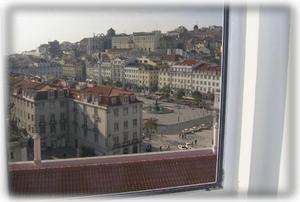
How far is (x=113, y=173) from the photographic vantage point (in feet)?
4.93

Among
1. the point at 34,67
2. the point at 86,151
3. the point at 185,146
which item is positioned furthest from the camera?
the point at 185,146

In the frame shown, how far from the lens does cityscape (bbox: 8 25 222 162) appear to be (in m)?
1.33

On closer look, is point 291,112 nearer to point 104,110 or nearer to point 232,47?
point 232,47

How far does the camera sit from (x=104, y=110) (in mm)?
1432

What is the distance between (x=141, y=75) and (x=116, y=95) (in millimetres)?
118

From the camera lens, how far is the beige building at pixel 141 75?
4.75 feet

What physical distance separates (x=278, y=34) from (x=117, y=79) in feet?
1.98

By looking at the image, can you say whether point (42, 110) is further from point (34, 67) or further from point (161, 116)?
point (161, 116)

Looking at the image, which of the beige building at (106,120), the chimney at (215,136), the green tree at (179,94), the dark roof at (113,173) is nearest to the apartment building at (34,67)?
the beige building at (106,120)

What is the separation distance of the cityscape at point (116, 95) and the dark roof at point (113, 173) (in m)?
0.04

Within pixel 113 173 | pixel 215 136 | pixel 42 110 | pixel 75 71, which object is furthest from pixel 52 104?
pixel 215 136

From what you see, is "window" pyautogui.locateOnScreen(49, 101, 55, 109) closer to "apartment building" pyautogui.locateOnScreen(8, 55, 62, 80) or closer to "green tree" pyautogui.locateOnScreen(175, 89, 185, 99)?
"apartment building" pyautogui.locateOnScreen(8, 55, 62, 80)

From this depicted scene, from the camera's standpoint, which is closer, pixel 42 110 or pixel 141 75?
pixel 42 110

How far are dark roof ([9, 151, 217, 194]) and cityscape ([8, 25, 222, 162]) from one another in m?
0.04
